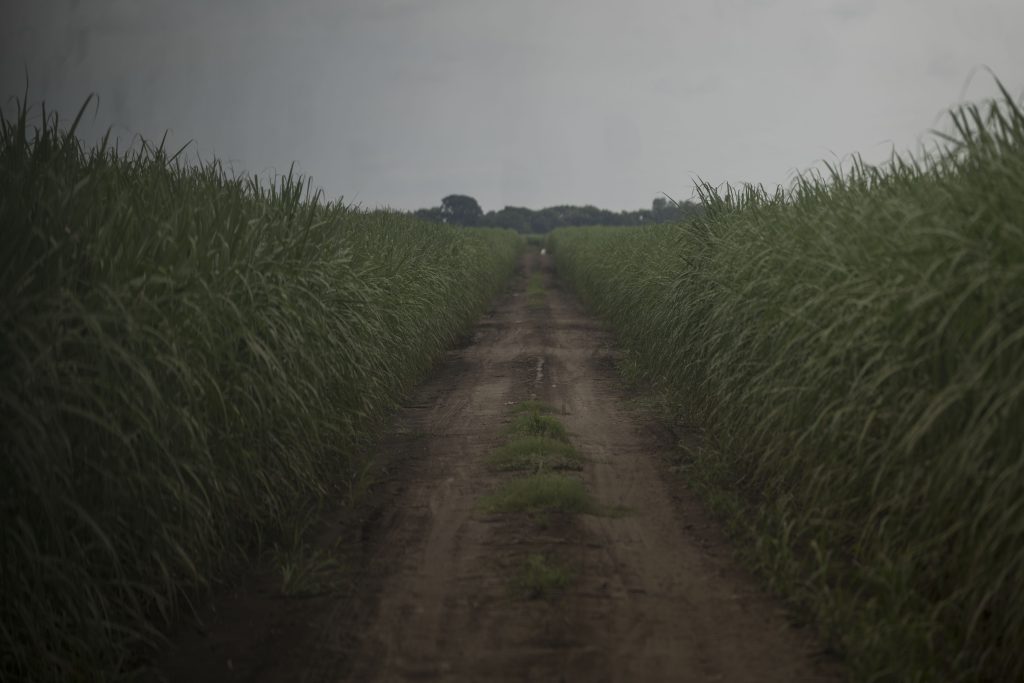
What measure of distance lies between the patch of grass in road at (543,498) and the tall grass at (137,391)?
1117 millimetres

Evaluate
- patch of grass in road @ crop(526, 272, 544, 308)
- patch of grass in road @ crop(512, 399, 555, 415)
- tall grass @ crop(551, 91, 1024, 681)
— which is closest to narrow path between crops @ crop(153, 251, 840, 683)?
tall grass @ crop(551, 91, 1024, 681)

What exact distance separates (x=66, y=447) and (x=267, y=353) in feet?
4.83

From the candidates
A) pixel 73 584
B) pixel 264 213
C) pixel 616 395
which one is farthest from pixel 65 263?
pixel 616 395

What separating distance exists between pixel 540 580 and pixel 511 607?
0.88ft

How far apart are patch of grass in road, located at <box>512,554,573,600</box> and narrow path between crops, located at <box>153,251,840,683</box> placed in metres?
0.06

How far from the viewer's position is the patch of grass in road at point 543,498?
19.2 feet

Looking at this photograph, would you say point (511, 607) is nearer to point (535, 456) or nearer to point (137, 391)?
point (137, 391)

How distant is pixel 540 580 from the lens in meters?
4.57

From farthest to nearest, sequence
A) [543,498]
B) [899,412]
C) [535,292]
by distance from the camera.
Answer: [535,292], [543,498], [899,412]

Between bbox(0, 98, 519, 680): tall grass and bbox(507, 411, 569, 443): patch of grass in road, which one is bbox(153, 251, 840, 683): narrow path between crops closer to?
bbox(0, 98, 519, 680): tall grass

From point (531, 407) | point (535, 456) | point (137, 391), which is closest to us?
point (137, 391)

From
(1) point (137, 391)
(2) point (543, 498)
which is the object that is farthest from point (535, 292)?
(1) point (137, 391)

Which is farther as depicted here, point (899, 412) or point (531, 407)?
point (531, 407)

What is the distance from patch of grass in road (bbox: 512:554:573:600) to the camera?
4.49 metres
